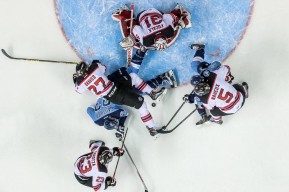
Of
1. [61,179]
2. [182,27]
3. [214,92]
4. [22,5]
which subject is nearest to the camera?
[214,92]

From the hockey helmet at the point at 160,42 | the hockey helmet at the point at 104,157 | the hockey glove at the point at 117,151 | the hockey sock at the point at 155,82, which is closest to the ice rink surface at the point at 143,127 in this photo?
the hockey sock at the point at 155,82

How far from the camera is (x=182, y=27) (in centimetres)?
428

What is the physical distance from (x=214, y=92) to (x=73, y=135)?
2092mm

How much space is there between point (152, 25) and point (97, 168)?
1.77 metres

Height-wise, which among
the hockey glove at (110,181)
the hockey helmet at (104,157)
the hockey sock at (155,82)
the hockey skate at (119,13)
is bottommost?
the hockey glove at (110,181)

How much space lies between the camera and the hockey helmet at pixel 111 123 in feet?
14.8

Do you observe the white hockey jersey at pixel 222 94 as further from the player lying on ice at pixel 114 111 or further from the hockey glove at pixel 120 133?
the hockey glove at pixel 120 133

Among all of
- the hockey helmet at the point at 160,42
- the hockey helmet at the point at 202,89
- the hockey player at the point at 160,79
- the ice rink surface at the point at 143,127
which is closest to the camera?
the hockey helmet at the point at 202,89

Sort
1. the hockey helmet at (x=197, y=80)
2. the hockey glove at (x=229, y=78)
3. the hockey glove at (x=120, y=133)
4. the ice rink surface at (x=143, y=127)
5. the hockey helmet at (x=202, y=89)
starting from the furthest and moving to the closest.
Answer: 1. the hockey glove at (x=120, y=133)
2. the ice rink surface at (x=143, y=127)
3. the hockey glove at (x=229, y=78)
4. the hockey helmet at (x=197, y=80)
5. the hockey helmet at (x=202, y=89)

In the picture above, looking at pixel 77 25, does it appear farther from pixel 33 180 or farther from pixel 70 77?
pixel 33 180

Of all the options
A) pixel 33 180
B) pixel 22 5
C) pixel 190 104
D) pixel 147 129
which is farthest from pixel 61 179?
pixel 22 5

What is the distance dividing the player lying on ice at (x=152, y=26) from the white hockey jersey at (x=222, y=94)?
67cm

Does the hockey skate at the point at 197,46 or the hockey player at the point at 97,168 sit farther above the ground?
the hockey skate at the point at 197,46

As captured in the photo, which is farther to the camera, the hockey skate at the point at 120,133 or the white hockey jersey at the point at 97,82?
the hockey skate at the point at 120,133
